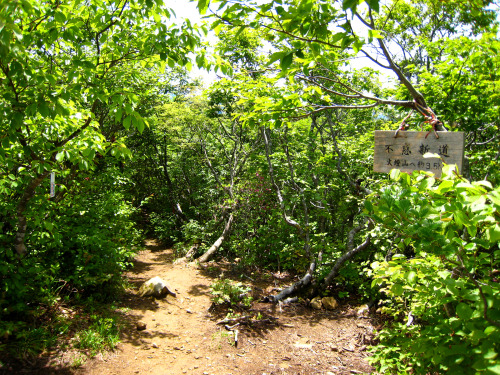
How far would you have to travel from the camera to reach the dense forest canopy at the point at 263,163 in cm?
179

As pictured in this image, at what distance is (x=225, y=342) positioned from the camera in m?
4.68

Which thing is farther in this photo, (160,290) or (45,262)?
(160,290)

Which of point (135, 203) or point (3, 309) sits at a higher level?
point (135, 203)

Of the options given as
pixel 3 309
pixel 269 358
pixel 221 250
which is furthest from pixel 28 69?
pixel 221 250

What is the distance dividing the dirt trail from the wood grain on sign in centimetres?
305

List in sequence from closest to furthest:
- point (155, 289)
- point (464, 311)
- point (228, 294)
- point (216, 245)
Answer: point (464, 311)
point (228, 294)
point (155, 289)
point (216, 245)

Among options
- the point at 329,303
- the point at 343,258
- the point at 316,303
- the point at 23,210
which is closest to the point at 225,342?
the point at 316,303

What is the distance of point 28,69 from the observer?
247cm

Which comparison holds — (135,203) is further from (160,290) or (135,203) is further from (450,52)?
(450,52)

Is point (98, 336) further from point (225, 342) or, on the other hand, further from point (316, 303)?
point (316, 303)

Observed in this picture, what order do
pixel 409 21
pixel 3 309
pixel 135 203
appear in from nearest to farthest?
pixel 3 309 → pixel 409 21 → pixel 135 203

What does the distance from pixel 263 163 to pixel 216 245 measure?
9.33ft

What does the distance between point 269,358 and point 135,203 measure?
→ 9190mm

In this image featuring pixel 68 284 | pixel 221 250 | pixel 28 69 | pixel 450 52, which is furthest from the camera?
pixel 221 250
